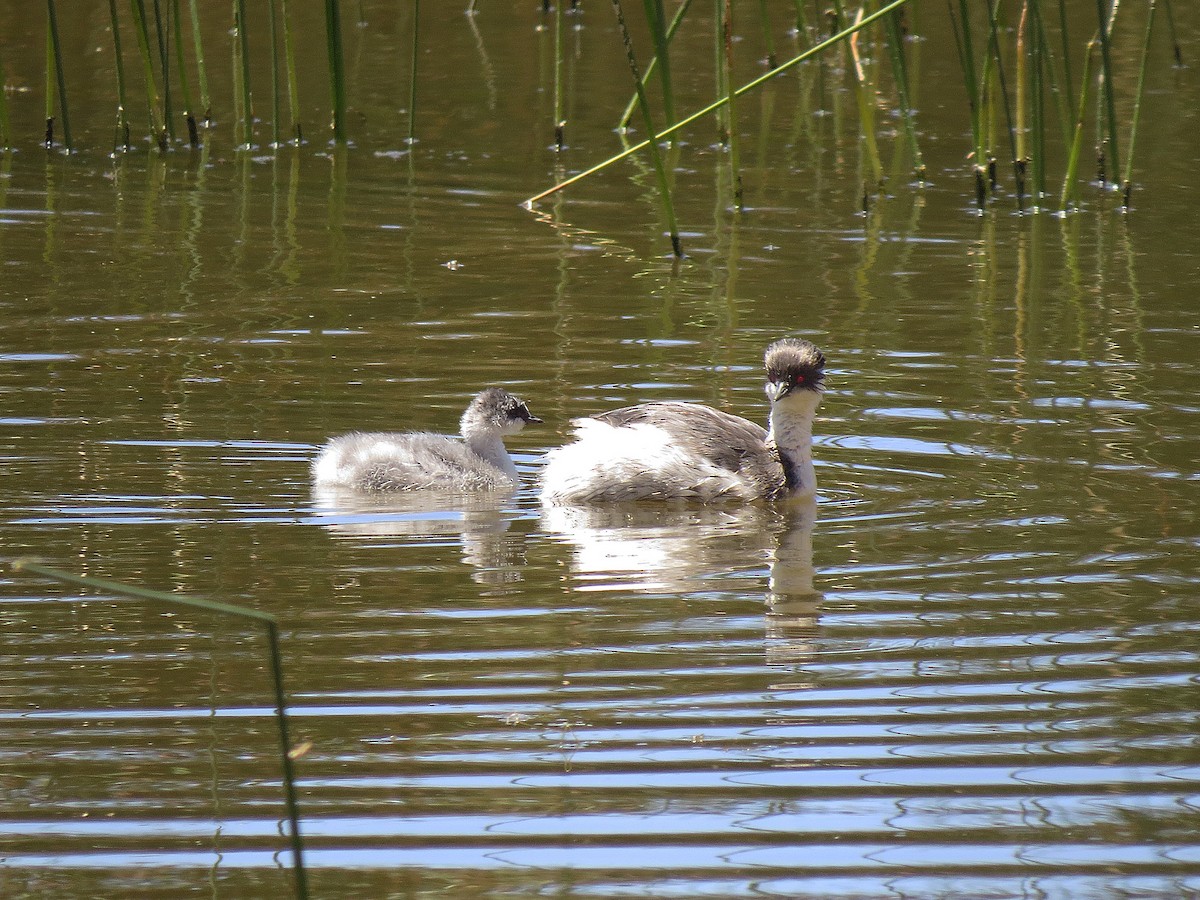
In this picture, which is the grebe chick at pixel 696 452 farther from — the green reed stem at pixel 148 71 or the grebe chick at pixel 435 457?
the green reed stem at pixel 148 71

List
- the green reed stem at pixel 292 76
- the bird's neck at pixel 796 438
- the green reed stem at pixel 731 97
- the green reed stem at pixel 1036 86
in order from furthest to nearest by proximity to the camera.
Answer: the green reed stem at pixel 292 76
the green reed stem at pixel 1036 86
the green reed stem at pixel 731 97
the bird's neck at pixel 796 438

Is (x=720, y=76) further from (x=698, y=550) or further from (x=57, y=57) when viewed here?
(x=698, y=550)

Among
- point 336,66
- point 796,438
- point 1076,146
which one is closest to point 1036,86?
point 1076,146

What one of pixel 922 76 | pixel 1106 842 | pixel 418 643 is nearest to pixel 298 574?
pixel 418 643

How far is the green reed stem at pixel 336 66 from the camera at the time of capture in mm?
11820

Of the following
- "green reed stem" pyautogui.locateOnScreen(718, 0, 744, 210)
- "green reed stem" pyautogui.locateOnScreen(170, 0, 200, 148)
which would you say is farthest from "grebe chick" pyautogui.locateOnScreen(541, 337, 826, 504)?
"green reed stem" pyautogui.locateOnScreen(170, 0, 200, 148)

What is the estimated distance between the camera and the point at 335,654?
4957mm

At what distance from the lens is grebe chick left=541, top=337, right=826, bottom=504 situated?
7012 millimetres

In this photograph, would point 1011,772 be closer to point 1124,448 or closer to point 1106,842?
point 1106,842

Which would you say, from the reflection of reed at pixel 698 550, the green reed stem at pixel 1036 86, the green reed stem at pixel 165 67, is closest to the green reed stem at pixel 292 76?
the green reed stem at pixel 165 67

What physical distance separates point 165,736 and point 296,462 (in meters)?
2.82

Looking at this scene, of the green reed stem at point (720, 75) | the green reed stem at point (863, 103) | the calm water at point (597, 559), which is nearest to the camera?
the calm water at point (597, 559)

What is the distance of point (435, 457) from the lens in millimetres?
7113

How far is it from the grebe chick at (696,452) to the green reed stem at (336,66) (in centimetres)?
539
